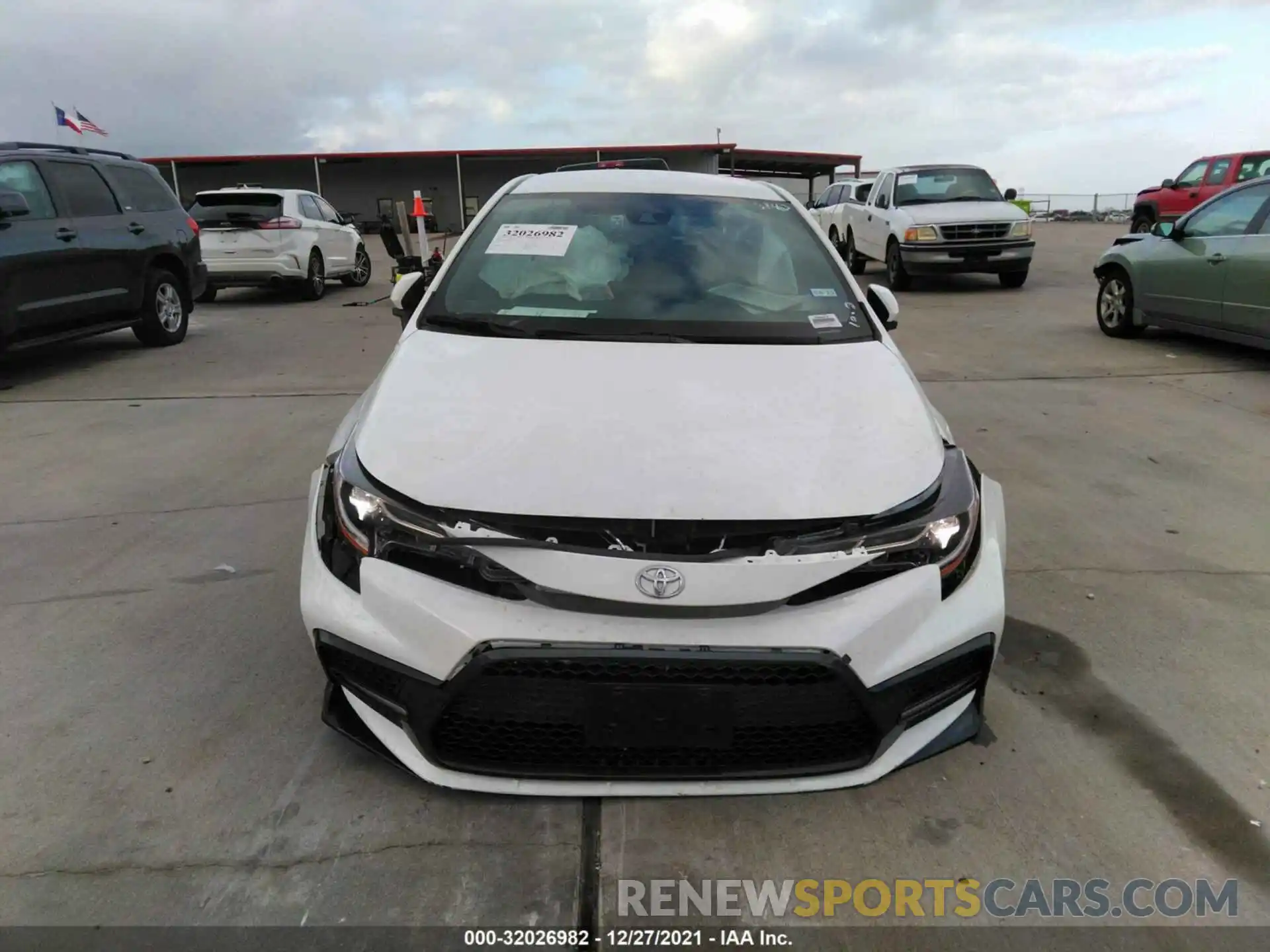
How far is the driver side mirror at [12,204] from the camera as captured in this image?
680cm

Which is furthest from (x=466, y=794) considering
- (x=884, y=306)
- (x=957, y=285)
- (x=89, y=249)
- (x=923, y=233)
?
(x=957, y=285)

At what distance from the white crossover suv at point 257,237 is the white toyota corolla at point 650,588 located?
449 inches

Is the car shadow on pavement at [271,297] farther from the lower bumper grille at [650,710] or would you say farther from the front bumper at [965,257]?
the lower bumper grille at [650,710]

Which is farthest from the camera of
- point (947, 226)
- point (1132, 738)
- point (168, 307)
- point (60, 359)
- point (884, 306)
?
point (947, 226)

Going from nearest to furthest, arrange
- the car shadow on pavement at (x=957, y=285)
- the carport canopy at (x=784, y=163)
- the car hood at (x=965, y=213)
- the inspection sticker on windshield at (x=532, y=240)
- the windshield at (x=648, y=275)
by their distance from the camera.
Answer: the windshield at (x=648, y=275)
the inspection sticker on windshield at (x=532, y=240)
the car hood at (x=965, y=213)
the car shadow on pavement at (x=957, y=285)
the carport canopy at (x=784, y=163)

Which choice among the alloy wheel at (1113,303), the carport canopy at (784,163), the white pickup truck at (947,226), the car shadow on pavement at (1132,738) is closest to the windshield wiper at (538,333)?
the car shadow on pavement at (1132,738)

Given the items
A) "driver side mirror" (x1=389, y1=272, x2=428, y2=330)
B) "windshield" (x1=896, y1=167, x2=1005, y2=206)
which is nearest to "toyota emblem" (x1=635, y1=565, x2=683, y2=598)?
"driver side mirror" (x1=389, y1=272, x2=428, y2=330)

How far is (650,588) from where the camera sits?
2004 millimetres

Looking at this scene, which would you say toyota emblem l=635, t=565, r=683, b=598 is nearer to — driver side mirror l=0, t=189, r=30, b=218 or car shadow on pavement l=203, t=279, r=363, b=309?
driver side mirror l=0, t=189, r=30, b=218

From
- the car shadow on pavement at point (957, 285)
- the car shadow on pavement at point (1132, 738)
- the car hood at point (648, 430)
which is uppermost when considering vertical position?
the car hood at point (648, 430)

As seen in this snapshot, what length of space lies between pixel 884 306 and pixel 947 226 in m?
9.75

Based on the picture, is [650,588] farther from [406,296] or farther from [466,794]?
[406,296]

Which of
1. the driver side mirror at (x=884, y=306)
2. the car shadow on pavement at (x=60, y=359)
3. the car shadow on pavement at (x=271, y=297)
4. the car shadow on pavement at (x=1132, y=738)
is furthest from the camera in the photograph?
the car shadow on pavement at (x=271, y=297)

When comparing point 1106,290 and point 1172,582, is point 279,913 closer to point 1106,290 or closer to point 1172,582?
point 1172,582
